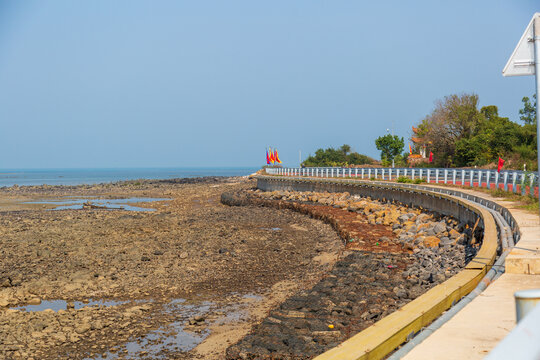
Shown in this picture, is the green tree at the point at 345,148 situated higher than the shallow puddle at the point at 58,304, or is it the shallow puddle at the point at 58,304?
the green tree at the point at 345,148

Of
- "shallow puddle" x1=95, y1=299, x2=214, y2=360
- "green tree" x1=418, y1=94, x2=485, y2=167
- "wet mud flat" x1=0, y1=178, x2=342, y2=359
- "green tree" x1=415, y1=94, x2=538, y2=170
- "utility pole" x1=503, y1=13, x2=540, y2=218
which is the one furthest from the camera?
"green tree" x1=418, y1=94, x2=485, y2=167

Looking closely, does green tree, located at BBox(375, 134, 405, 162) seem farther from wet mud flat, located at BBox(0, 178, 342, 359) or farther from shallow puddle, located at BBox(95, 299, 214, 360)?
shallow puddle, located at BBox(95, 299, 214, 360)

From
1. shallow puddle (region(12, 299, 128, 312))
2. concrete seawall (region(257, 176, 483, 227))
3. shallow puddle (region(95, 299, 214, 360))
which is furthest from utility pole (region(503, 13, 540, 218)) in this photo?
shallow puddle (region(12, 299, 128, 312))

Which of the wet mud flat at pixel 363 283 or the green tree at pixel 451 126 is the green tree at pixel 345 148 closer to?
the green tree at pixel 451 126

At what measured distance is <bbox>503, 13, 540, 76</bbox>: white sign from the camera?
301 inches

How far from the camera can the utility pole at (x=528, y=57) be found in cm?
751

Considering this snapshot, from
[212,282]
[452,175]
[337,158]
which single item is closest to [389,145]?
[337,158]

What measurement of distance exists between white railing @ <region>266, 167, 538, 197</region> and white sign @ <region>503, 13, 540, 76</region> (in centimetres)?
1466

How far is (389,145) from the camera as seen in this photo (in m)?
76.7

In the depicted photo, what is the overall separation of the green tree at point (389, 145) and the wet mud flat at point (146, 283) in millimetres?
50449

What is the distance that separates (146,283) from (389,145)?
65.2 meters

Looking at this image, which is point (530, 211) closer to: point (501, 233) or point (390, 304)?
point (501, 233)

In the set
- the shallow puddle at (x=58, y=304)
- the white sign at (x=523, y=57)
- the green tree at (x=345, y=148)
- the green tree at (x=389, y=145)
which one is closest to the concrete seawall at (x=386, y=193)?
the white sign at (x=523, y=57)

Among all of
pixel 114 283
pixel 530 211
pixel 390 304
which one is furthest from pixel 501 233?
pixel 114 283
